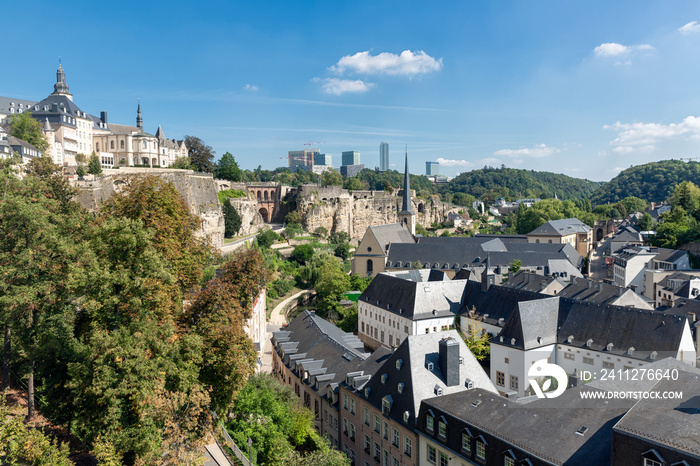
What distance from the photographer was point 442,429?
700 inches

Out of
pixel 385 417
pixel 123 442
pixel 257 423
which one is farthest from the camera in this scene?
pixel 385 417

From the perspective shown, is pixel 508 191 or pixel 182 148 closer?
pixel 182 148

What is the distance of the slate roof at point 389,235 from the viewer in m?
61.7

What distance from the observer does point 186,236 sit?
21.5 m

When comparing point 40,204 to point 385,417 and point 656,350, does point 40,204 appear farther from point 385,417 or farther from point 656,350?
point 656,350

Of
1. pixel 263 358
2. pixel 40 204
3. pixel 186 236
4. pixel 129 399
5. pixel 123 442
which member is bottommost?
pixel 263 358

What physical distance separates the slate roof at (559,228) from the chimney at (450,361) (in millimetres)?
61900

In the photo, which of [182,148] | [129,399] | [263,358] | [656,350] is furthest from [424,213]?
[129,399]

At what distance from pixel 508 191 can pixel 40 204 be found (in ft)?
621

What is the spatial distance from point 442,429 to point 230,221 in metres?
51.5

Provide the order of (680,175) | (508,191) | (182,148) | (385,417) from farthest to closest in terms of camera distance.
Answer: (508,191) < (680,175) < (182,148) < (385,417)

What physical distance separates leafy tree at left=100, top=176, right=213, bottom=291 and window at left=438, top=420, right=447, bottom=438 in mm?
11930

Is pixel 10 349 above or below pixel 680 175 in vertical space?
below

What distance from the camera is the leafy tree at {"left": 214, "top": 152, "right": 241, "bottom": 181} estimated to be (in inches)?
3054
